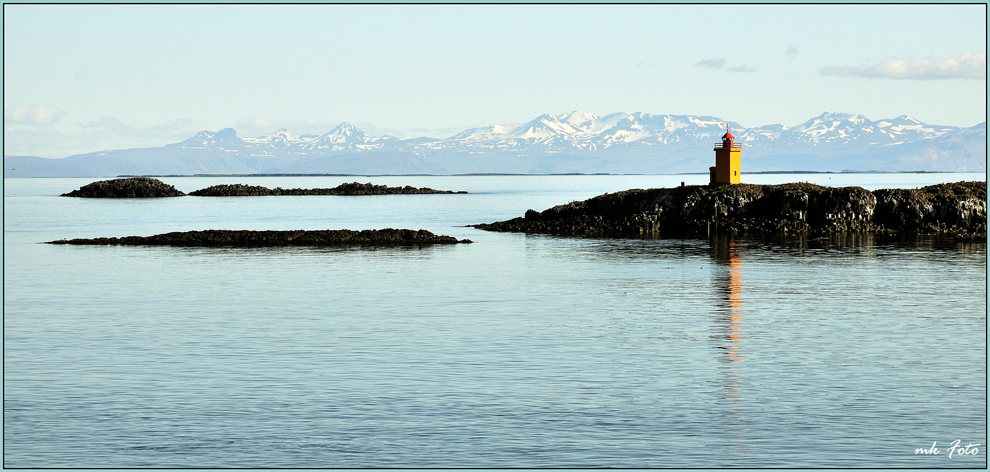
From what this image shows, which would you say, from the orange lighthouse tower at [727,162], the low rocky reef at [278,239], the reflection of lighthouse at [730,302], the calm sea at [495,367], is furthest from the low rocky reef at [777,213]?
the calm sea at [495,367]

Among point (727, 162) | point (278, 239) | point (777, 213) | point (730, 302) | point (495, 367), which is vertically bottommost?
point (495, 367)

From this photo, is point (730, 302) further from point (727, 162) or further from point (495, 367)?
point (727, 162)

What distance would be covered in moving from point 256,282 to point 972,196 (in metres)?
61.3

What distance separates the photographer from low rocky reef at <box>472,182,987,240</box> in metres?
80.8

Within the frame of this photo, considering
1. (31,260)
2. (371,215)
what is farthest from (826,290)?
(371,215)

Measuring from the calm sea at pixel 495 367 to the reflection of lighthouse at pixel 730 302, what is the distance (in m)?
0.20

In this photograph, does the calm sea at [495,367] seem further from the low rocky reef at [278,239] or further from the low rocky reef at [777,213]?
the low rocky reef at [777,213]

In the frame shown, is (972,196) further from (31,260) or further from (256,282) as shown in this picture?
(31,260)

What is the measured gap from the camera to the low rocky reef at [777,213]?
80.8 metres

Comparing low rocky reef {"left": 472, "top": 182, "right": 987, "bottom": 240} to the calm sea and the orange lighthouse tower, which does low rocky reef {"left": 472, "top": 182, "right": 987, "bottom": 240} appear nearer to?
the orange lighthouse tower

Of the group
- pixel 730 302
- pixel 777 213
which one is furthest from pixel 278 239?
pixel 730 302

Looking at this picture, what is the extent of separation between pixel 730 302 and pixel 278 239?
4168cm

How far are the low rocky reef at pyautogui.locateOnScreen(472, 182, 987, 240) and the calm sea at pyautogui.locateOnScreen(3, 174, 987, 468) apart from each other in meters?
30.9

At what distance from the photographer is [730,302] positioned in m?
38.3
